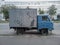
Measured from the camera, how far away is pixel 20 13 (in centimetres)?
2244

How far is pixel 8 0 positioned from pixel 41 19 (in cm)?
8519

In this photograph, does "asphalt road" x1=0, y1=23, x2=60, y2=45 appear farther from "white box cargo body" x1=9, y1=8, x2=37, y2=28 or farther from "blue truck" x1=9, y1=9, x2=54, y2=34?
"white box cargo body" x1=9, y1=8, x2=37, y2=28

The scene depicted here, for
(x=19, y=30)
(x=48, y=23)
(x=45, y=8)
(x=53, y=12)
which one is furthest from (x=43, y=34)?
(x=45, y=8)

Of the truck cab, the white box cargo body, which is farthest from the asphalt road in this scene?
the white box cargo body

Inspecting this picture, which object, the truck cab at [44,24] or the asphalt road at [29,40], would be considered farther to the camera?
the truck cab at [44,24]

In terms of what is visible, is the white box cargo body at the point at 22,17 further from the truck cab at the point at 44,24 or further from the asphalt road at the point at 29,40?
the asphalt road at the point at 29,40

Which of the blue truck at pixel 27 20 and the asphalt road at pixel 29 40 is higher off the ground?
the blue truck at pixel 27 20

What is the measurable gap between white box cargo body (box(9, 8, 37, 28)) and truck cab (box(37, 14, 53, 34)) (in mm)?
706

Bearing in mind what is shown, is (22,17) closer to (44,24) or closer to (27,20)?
(27,20)

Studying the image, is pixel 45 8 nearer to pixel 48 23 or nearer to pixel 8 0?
pixel 8 0

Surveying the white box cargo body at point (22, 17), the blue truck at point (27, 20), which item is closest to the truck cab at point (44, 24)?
the blue truck at point (27, 20)

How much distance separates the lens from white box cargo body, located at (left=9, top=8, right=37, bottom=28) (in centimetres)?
2233

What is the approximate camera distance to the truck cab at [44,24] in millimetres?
21625

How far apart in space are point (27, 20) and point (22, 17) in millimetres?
633
